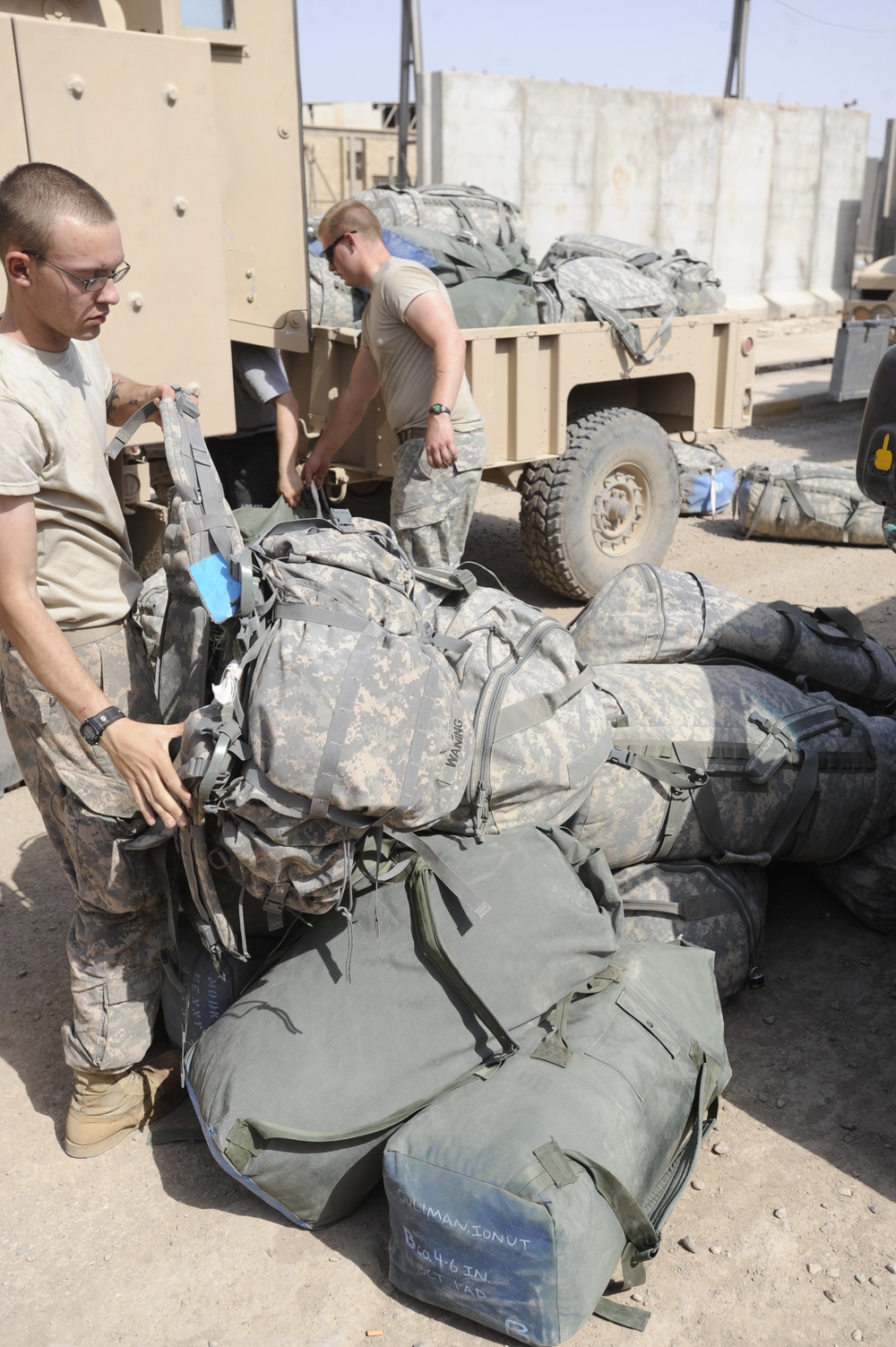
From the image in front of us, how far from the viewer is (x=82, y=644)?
2.32 metres

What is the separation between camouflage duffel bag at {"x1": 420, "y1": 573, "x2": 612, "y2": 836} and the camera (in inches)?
95.7

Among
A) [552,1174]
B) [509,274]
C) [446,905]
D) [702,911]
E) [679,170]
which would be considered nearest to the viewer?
[552,1174]

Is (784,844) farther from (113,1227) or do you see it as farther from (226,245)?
(226,245)

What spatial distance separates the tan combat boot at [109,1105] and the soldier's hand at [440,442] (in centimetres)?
226

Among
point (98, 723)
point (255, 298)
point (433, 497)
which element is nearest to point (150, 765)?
point (98, 723)

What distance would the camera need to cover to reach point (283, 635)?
201cm

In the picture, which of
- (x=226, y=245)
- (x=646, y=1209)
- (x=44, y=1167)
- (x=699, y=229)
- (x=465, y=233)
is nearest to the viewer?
(x=646, y=1209)

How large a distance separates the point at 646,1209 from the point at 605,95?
16984 millimetres

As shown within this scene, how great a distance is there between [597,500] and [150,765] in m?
4.03

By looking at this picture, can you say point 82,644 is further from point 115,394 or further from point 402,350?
point 402,350

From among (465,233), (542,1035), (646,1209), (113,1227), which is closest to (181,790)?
(542,1035)

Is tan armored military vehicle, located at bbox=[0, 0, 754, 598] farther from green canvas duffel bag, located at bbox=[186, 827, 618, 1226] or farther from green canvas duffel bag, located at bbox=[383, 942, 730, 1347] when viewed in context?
green canvas duffel bag, located at bbox=[383, 942, 730, 1347]

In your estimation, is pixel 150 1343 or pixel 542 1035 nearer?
pixel 150 1343

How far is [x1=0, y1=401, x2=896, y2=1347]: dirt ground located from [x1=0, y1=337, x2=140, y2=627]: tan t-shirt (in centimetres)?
119
